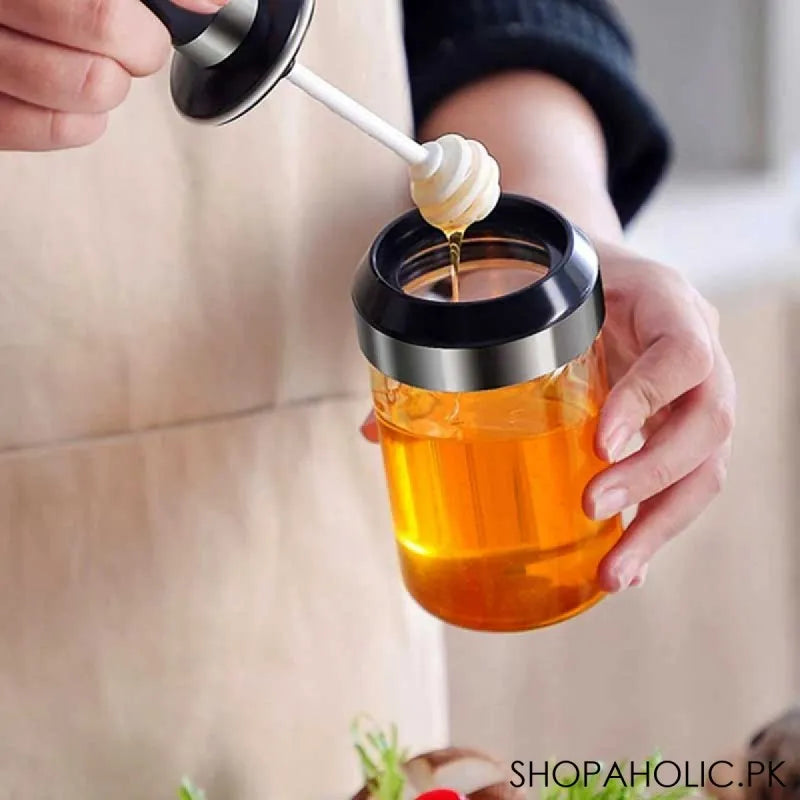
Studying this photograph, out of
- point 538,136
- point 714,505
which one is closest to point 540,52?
point 538,136

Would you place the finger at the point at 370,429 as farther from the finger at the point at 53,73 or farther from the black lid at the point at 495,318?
the finger at the point at 53,73

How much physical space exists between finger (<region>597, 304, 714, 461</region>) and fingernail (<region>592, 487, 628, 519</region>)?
0.01m

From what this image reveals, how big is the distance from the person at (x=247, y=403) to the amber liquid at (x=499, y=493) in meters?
0.01

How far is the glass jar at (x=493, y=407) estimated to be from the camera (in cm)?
44

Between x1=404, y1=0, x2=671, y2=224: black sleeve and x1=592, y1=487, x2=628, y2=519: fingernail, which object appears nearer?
x1=592, y1=487, x2=628, y2=519: fingernail

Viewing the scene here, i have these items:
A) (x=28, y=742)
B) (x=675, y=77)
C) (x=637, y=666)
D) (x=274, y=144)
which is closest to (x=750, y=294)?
(x=675, y=77)

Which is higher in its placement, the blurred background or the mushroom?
the mushroom

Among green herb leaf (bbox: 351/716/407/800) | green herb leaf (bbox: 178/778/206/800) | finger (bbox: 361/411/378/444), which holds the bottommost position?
green herb leaf (bbox: 351/716/407/800)

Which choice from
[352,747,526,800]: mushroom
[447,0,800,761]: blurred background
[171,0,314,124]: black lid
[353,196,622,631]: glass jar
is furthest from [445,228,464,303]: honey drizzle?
[447,0,800,761]: blurred background

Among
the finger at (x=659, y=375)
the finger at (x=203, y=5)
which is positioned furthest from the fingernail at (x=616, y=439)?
the finger at (x=203, y=5)

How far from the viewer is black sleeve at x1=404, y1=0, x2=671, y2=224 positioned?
641mm

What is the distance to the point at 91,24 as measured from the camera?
0.39m

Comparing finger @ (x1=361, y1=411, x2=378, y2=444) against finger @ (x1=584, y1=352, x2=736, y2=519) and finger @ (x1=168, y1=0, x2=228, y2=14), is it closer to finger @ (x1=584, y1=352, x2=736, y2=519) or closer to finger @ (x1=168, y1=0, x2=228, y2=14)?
finger @ (x1=584, y1=352, x2=736, y2=519)

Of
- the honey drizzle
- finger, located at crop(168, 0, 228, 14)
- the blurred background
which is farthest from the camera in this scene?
the blurred background
